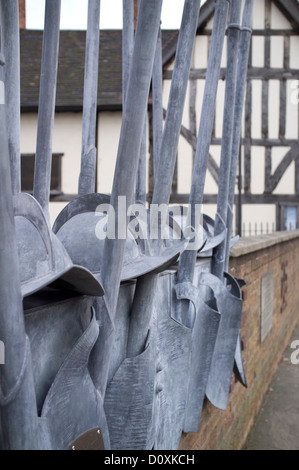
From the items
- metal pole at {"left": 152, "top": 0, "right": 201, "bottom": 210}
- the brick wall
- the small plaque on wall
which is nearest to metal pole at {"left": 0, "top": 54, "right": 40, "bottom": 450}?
metal pole at {"left": 152, "top": 0, "right": 201, "bottom": 210}

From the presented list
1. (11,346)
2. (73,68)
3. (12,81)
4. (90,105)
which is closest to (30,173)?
(73,68)

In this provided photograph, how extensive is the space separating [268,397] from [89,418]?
450 cm

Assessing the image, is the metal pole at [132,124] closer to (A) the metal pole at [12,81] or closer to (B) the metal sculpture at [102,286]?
(B) the metal sculpture at [102,286]

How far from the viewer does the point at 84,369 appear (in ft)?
3.28

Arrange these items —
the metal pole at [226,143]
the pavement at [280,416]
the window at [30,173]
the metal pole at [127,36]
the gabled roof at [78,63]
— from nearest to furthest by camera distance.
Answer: the metal pole at [127,36] → the metal pole at [226,143] → the pavement at [280,416] → the gabled roof at [78,63] → the window at [30,173]

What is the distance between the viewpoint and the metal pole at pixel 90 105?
1519 millimetres

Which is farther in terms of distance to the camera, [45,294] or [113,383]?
[113,383]

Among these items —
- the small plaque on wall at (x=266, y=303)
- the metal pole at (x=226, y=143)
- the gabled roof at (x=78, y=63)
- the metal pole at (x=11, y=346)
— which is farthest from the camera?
the gabled roof at (x=78, y=63)

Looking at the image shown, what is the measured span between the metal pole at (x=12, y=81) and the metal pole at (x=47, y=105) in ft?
0.24

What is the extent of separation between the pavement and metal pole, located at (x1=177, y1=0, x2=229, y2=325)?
257 cm

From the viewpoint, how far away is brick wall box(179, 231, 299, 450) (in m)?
2.78

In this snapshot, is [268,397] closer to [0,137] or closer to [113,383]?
[113,383]

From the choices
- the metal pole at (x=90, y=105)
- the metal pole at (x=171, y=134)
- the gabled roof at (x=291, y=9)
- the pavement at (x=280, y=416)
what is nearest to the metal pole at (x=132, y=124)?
the metal pole at (x=171, y=134)
